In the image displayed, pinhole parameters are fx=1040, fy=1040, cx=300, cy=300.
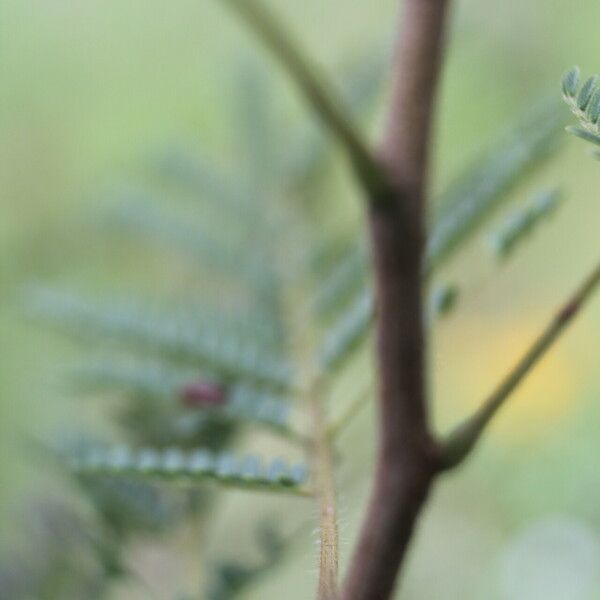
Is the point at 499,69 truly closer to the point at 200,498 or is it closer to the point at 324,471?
the point at 200,498

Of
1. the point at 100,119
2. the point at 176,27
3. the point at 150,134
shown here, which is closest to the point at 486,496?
the point at 150,134

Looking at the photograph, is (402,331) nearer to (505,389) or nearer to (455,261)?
(505,389)

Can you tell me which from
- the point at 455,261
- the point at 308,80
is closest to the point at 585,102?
the point at 308,80

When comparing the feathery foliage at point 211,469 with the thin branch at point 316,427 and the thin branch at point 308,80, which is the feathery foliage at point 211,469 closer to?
the thin branch at point 316,427

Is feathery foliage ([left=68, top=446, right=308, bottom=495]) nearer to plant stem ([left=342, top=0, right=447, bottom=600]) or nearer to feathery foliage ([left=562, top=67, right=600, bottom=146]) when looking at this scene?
plant stem ([left=342, top=0, right=447, bottom=600])

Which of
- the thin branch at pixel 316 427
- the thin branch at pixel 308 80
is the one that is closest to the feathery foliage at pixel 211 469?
the thin branch at pixel 316 427

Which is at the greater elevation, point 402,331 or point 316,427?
point 402,331
